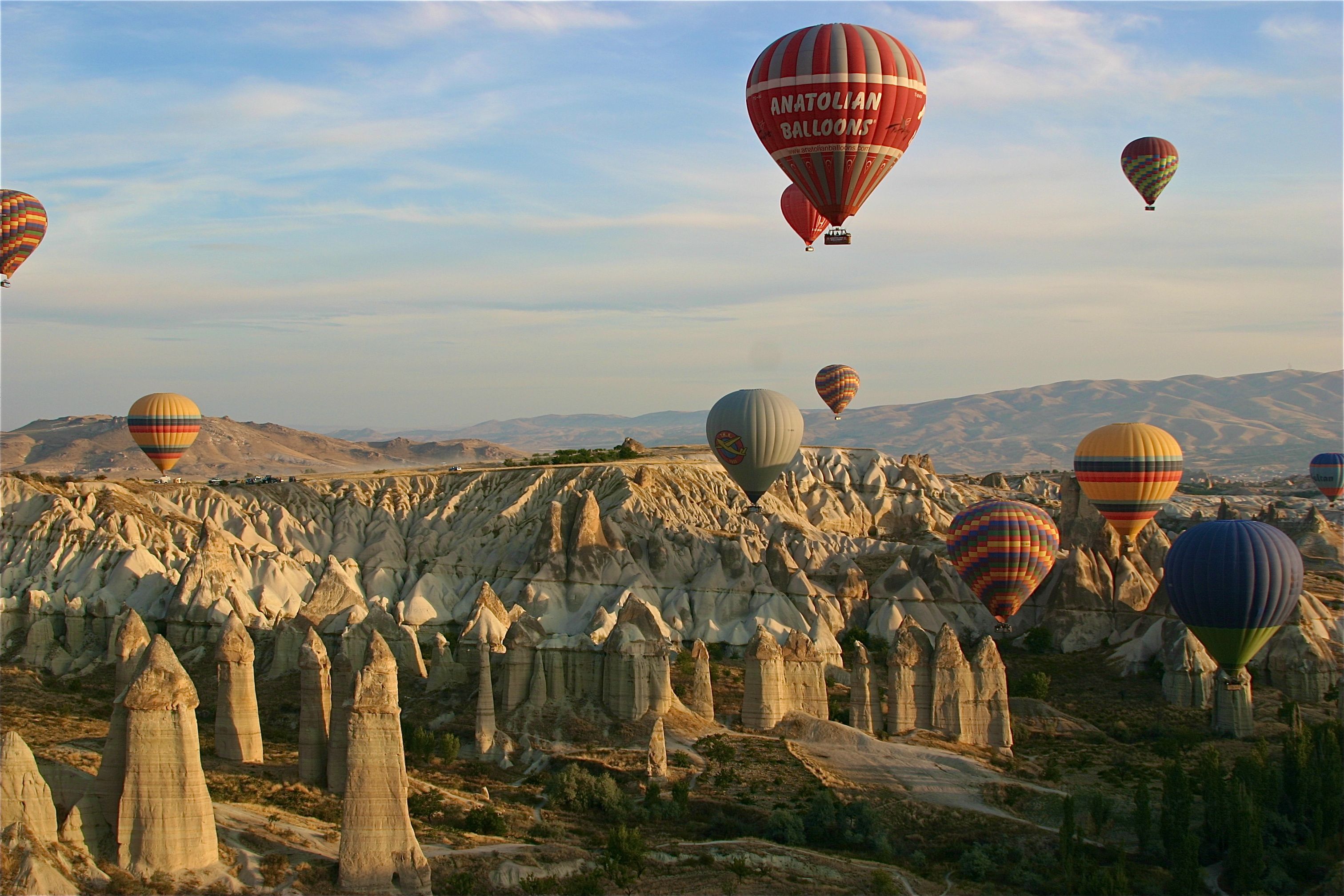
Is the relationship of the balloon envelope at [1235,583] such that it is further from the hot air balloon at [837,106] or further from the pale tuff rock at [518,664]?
the pale tuff rock at [518,664]

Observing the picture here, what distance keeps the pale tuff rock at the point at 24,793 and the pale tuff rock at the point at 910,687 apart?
94.9ft

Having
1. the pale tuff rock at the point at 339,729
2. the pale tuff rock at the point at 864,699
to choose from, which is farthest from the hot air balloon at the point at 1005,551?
the pale tuff rock at the point at 339,729

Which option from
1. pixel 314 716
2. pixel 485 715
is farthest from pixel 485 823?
pixel 485 715

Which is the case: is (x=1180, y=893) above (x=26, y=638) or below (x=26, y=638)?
below

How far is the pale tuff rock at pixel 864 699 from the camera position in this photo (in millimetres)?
51750

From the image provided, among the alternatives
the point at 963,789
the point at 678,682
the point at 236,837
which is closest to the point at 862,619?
the point at 678,682

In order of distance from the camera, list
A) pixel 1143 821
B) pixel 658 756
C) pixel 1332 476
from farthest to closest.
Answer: pixel 1332 476
pixel 658 756
pixel 1143 821

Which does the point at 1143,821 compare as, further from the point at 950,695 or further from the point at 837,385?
the point at 837,385

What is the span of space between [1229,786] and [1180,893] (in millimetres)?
6271

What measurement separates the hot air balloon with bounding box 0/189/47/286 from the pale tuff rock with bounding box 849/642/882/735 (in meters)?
52.1

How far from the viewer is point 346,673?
4053cm

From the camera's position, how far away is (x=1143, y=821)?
141 feet

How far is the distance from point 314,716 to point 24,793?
11006mm

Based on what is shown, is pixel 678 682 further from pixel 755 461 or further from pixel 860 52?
pixel 860 52
